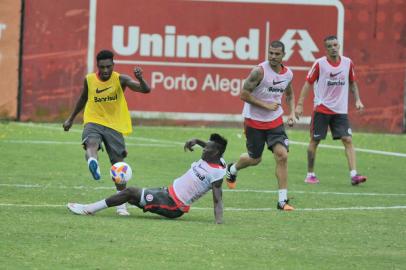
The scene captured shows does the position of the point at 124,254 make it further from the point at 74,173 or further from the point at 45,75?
the point at 45,75

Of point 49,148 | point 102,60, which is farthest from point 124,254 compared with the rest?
point 49,148

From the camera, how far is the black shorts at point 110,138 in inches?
564

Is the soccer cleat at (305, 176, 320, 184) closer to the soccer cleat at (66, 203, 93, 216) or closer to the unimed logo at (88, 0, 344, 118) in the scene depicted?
the soccer cleat at (66, 203, 93, 216)

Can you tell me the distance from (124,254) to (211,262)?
0.76m

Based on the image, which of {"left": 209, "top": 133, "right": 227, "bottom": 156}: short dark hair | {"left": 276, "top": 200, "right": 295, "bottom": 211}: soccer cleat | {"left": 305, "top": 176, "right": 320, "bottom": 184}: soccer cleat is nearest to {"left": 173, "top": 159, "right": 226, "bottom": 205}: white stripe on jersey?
{"left": 209, "top": 133, "right": 227, "bottom": 156}: short dark hair

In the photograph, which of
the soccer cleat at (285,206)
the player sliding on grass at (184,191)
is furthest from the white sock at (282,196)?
the player sliding on grass at (184,191)

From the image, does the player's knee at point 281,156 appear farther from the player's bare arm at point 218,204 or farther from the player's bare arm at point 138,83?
the player's bare arm at point 218,204

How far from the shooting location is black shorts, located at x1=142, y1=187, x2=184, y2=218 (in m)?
13.0

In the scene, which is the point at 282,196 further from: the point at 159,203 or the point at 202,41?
the point at 202,41

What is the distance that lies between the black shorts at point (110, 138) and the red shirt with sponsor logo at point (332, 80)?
5.30 m

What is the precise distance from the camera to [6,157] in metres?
20.1

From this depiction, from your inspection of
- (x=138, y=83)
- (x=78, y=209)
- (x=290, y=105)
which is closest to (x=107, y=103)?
(x=138, y=83)

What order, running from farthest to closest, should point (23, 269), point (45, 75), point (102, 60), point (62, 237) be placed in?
1. point (45, 75)
2. point (102, 60)
3. point (62, 237)
4. point (23, 269)

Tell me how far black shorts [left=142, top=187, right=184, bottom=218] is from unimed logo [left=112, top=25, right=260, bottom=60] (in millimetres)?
14254
